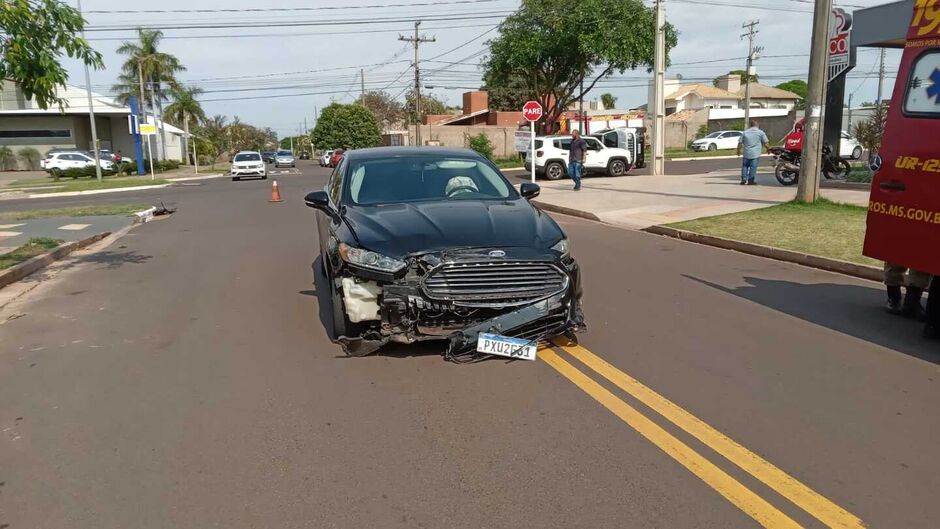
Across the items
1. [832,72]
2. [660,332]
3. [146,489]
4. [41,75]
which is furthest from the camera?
[832,72]

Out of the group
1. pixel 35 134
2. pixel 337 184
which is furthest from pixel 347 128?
pixel 337 184

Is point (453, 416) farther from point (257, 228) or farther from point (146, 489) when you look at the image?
point (257, 228)

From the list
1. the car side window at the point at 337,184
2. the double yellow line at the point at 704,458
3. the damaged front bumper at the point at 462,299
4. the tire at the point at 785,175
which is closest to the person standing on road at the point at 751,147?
the tire at the point at 785,175

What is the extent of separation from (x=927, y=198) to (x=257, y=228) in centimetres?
1266

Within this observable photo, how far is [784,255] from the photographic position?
10141 millimetres

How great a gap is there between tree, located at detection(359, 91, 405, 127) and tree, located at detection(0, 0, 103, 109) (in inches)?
3198

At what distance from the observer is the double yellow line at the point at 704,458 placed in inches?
130

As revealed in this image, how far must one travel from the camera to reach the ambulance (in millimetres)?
5699

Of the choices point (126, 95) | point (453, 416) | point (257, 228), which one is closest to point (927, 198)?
point (453, 416)

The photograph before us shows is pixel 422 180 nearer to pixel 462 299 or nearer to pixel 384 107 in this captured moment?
pixel 462 299

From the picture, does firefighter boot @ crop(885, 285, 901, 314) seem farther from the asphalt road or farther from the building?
the building

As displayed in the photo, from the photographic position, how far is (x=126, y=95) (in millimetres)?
62156

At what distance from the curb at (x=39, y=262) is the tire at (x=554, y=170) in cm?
1820

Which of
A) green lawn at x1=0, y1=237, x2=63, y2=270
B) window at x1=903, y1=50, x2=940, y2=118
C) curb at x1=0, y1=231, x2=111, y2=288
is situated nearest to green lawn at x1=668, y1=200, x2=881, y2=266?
window at x1=903, y1=50, x2=940, y2=118
